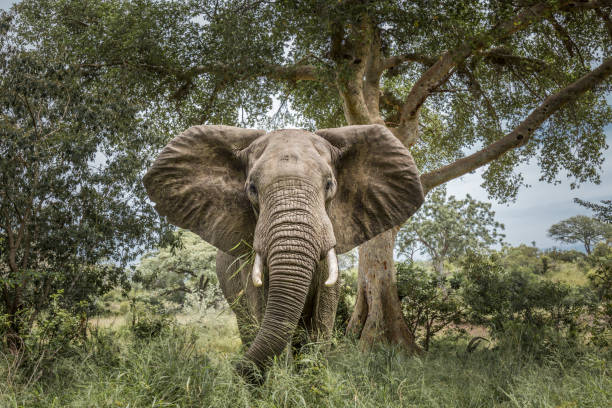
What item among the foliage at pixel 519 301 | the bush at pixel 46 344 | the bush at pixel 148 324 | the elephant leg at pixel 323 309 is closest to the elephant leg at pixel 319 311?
the elephant leg at pixel 323 309

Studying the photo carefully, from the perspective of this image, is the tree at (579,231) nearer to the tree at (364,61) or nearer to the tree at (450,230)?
the tree at (450,230)

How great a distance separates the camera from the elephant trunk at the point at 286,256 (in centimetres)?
391

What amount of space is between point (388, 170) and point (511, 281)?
6.53 metres

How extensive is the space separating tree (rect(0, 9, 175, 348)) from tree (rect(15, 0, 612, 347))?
2.65 metres

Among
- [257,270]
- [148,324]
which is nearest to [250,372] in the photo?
[257,270]

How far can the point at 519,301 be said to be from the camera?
973 cm

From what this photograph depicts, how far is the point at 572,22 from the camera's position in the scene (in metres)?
10.8

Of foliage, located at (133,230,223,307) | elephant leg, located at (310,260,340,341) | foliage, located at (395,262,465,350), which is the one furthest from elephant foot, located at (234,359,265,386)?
foliage, located at (133,230,223,307)

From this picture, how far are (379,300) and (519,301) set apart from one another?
10.1 ft

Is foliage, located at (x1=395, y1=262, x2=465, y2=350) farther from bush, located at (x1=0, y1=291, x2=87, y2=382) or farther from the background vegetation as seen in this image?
bush, located at (x1=0, y1=291, x2=87, y2=382)

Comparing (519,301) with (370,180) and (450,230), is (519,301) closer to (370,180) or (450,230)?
(370,180)

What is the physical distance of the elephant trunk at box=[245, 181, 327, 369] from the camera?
3.91 metres

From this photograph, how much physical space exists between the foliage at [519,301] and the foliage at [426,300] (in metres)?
0.56

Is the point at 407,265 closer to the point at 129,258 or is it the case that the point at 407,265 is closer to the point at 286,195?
the point at 129,258
